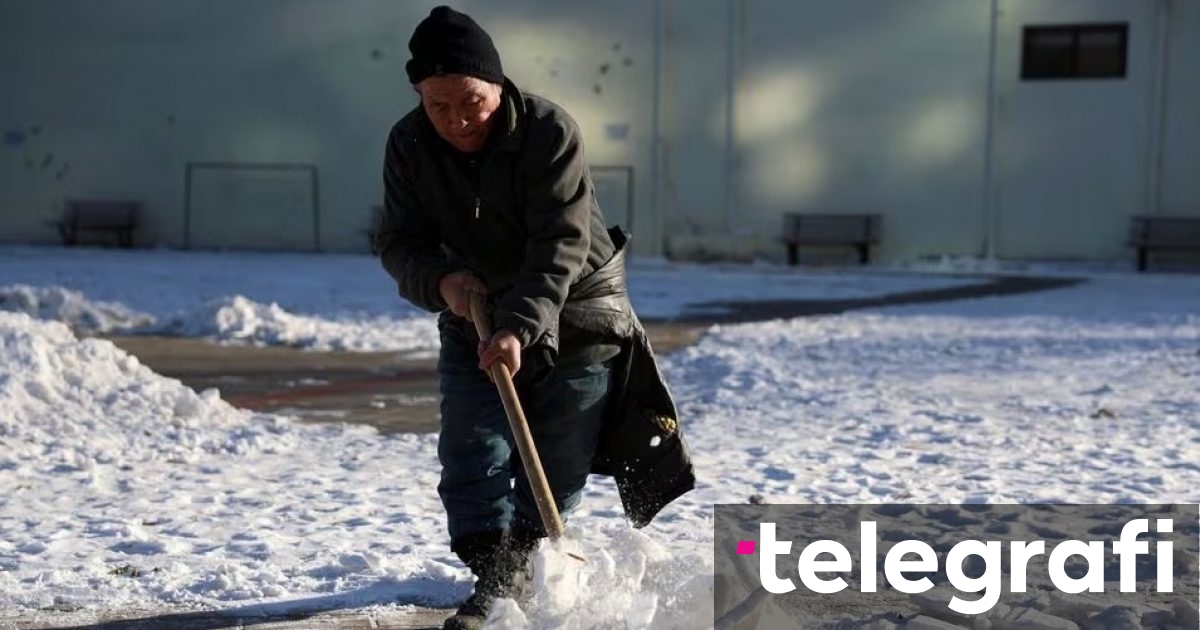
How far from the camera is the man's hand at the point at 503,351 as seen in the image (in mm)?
3432

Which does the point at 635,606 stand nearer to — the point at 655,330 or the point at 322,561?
the point at 322,561

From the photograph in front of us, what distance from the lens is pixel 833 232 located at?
19859mm

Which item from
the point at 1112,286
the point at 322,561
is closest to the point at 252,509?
the point at 322,561

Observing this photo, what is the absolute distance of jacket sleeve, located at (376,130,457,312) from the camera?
3.66m

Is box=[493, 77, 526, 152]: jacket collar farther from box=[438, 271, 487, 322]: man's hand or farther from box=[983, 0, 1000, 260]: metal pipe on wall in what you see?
box=[983, 0, 1000, 260]: metal pipe on wall

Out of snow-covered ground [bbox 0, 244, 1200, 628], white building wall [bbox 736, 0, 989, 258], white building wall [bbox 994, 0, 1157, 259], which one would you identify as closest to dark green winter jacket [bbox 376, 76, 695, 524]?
snow-covered ground [bbox 0, 244, 1200, 628]

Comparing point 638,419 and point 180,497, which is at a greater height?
point 638,419

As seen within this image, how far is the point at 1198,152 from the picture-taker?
19.2 meters

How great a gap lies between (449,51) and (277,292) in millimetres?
11788

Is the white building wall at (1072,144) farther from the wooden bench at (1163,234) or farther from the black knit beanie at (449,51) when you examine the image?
the black knit beanie at (449,51)

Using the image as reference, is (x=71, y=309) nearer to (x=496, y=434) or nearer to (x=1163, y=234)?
(x=496, y=434)

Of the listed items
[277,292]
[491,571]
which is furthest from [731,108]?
[491,571]

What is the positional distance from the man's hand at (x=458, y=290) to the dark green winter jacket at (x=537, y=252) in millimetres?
38

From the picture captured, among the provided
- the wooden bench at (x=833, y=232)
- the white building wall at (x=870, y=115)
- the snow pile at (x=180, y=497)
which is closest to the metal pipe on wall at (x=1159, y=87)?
the white building wall at (x=870, y=115)
